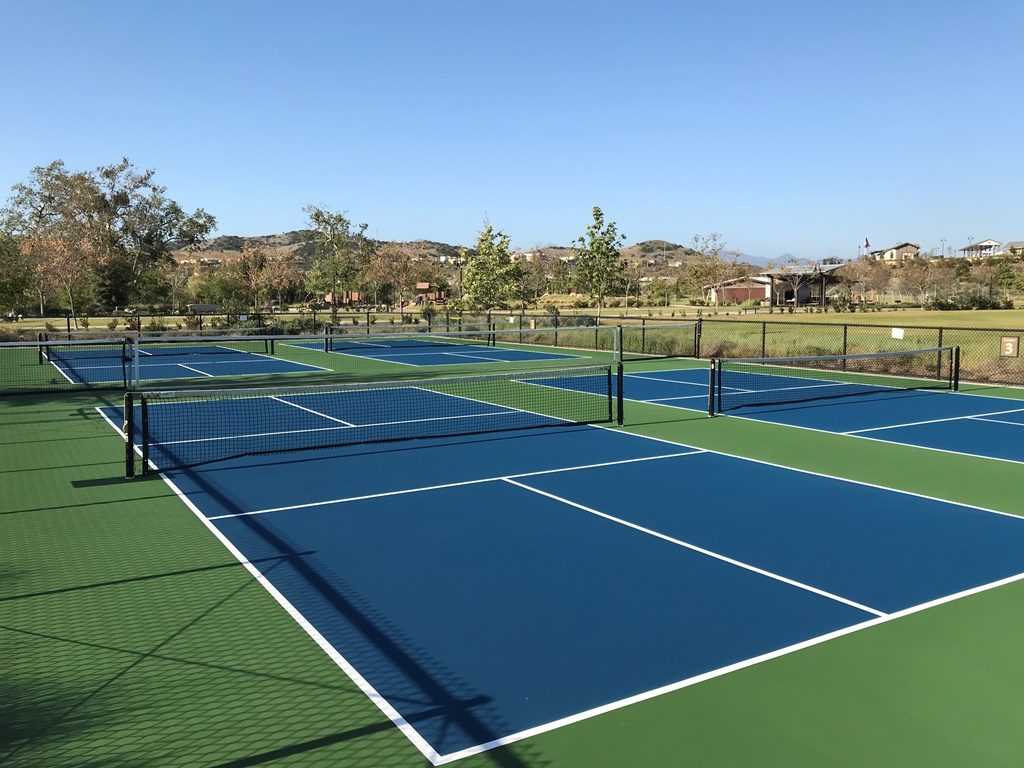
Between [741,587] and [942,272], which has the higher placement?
[942,272]

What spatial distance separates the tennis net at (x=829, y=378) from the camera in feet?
70.3

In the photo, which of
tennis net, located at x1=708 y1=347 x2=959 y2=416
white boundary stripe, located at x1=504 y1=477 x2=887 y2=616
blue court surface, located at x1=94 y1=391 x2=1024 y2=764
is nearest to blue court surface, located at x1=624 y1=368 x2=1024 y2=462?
tennis net, located at x1=708 y1=347 x2=959 y2=416

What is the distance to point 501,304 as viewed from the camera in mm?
52062

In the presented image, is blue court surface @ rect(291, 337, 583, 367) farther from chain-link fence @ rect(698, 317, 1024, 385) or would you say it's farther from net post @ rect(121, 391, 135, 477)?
net post @ rect(121, 391, 135, 477)

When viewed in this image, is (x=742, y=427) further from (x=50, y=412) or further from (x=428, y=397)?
(x=50, y=412)

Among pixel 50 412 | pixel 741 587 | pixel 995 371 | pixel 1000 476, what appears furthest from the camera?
pixel 995 371

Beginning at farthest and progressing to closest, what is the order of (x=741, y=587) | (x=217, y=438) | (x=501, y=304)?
(x=501, y=304) < (x=217, y=438) < (x=741, y=587)

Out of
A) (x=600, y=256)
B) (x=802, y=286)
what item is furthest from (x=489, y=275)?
(x=802, y=286)

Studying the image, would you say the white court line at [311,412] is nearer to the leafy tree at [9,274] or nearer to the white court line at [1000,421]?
the white court line at [1000,421]

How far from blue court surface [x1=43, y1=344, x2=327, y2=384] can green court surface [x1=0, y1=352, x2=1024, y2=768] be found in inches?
653

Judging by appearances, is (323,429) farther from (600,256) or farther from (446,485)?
(600,256)

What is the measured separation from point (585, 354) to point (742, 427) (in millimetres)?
17596

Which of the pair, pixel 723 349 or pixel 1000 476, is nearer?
pixel 1000 476

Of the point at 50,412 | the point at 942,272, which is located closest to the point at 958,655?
the point at 50,412
